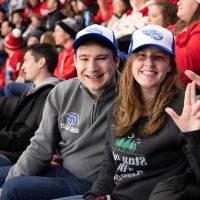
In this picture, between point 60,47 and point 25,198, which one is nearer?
point 25,198

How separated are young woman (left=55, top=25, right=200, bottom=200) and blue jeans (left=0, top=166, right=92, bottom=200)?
0.82 feet

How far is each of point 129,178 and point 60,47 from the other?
3.75 m

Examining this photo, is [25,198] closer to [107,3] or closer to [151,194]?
[151,194]

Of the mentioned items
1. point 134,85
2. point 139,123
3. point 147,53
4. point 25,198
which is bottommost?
A: point 25,198

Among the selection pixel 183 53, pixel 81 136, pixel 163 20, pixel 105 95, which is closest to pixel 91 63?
pixel 105 95

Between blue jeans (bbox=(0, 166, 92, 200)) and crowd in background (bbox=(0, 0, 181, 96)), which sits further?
crowd in background (bbox=(0, 0, 181, 96))

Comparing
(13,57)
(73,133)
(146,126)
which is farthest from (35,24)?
(146,126)

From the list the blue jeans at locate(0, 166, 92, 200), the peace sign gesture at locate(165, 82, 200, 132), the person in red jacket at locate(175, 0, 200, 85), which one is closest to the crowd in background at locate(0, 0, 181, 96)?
the person in red jacket at locate(175, 0, 200, 85)

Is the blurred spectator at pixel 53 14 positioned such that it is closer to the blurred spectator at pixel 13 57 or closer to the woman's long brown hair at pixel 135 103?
the blurred spectator at pixel 13 57

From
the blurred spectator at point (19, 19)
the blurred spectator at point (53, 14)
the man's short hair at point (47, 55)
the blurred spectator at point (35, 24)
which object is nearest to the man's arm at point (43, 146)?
the man's short hair at point (47, 55)

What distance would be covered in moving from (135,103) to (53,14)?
6.06 m

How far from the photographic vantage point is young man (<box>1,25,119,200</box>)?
97.0 inches

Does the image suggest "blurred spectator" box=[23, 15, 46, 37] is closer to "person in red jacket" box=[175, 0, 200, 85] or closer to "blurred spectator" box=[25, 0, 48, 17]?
"blurred spectator" box=[25, 0, 48, 17]

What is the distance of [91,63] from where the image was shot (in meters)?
2.48
